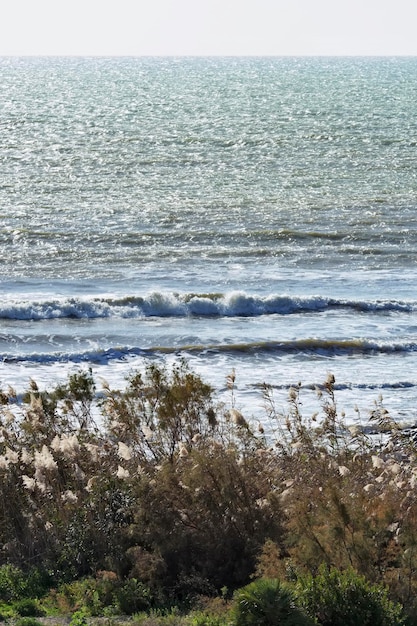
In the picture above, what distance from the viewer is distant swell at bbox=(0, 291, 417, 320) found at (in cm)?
2162

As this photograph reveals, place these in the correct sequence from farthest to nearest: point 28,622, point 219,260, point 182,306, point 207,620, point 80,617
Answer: point 219,260 < point 182,306 < point 80,617 < point 28,622 < point 207,620

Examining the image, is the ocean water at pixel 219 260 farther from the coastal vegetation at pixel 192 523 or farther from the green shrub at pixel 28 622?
the green shrub at pixel 28 622

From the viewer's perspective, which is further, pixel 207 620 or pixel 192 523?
pixel 192 523

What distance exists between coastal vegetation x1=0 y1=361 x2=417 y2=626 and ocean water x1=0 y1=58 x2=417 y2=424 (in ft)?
16.8

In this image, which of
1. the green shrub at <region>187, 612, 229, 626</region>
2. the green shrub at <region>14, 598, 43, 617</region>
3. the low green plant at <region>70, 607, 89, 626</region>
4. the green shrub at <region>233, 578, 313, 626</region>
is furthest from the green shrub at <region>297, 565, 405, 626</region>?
the green shrub at <region>14, 598, 43, 617</region>

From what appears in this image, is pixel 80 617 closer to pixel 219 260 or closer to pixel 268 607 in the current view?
pixel 268 607

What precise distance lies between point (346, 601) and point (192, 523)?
2.04 meters

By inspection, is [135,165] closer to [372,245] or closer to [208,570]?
[372,245]

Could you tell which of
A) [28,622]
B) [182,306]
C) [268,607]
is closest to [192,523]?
[28,622]

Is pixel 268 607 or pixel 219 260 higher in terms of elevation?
pixel 268 607

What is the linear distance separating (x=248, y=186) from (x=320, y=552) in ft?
98.7

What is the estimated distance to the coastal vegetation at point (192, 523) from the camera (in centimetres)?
761

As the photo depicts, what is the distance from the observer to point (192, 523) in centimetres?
898

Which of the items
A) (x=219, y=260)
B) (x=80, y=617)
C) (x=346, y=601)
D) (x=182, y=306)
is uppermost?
(x=346, y=601)
